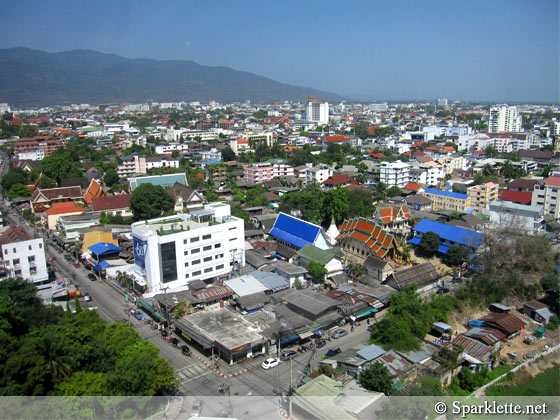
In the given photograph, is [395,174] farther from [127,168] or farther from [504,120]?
[504,120]

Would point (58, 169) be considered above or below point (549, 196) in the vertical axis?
above

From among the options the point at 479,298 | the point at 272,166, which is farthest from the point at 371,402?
the point at 272,166

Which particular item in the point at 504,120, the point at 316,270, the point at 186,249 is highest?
the point at 504,120

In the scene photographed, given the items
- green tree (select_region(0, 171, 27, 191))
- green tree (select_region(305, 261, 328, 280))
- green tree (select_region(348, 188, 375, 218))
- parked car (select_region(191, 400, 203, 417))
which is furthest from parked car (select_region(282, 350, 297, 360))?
green tree (select_region(0, 171, 27, 191))

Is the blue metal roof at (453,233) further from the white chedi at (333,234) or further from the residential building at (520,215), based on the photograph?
the white chedi at (333,234)

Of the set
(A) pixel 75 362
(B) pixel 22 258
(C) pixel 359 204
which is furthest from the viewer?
(C) pixel 359 204

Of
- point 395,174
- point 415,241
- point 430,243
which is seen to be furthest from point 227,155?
point 430,243
